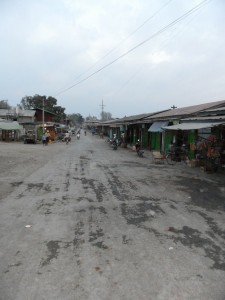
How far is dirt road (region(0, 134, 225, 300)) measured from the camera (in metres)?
4.43

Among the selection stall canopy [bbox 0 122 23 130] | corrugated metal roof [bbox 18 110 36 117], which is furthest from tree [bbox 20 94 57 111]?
stall canopy [bbox 0 122 23 130]

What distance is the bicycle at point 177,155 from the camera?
2081 cm

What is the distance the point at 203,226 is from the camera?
23.9 ft

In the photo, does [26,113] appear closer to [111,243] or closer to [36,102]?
[36,102]

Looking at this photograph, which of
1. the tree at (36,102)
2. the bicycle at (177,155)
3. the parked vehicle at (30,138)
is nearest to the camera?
the bicycle at (177,155)

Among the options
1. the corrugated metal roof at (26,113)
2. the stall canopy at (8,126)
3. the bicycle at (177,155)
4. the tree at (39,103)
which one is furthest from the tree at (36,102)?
the bicycle at (177,155)

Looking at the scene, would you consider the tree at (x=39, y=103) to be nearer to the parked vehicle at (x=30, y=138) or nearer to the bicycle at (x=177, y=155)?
the parked vehicle at (x=30, y=138)

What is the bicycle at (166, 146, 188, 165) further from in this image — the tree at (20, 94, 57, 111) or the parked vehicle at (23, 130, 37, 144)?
the tree at (20, 94, 57, 111)

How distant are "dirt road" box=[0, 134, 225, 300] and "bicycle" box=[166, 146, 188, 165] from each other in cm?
900

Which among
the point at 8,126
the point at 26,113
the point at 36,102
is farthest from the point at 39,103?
the point at 8,126

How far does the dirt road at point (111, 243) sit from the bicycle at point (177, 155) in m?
9.00

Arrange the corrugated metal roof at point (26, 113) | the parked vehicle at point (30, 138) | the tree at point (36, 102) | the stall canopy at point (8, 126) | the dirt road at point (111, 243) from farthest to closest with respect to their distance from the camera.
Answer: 1. the tree at point (36, 102)
2. the corrugated metal roof at point (26, 113)
3. the parked vehicle at point (30, 138)
4. the stall canopy at point (8, 126)
5. the dirt road at point (111, 243)

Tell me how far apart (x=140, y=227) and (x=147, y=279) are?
7.95 feet

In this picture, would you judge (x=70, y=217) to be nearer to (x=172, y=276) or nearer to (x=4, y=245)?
(x=4, y=245)
